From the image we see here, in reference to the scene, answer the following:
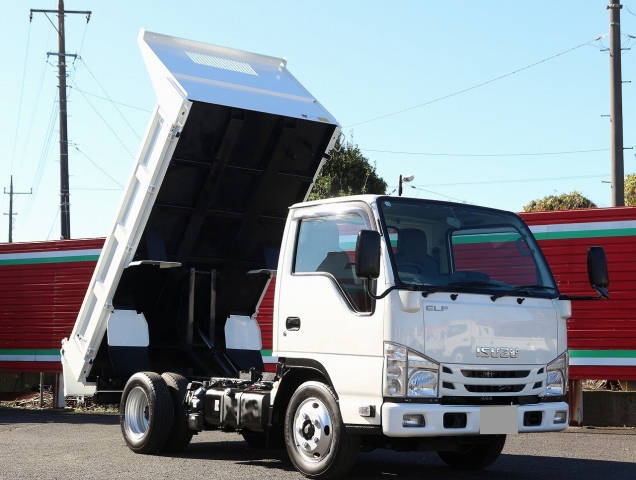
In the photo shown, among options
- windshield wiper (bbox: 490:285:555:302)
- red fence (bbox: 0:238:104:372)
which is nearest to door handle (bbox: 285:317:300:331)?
windshield wiper (bbox: 490:285:555:302)

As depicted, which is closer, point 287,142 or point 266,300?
point 287,142

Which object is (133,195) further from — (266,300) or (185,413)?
(266,300)

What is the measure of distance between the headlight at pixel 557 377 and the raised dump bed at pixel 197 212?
3.69 metres

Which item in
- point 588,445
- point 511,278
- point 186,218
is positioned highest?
point 186,218

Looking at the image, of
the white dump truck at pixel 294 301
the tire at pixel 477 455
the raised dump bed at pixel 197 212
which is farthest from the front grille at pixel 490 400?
the raised dump bed at pixel 197 212

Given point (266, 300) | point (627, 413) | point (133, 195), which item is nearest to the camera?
point (133, 195)

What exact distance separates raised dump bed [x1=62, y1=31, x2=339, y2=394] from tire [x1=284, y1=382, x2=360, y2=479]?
2.78 meters

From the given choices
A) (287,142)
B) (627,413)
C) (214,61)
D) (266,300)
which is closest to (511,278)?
(287,142)

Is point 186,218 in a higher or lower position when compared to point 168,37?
lower

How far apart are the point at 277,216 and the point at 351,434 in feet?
12.8

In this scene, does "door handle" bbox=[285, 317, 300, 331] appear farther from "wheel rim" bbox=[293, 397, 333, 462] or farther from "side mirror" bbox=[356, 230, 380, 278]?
"side mirror" bbox=[356, 230, 380, 278]

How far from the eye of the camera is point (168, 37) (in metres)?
10.8

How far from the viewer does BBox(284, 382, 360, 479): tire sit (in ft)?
26.1

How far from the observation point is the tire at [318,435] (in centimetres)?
796
